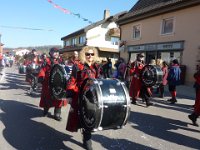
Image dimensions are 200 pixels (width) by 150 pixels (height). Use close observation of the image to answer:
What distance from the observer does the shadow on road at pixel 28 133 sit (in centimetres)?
478

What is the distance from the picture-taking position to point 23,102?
28.6ft

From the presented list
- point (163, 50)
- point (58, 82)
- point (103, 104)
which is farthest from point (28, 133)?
point (163, 50)

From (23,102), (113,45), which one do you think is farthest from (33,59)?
(113,45)

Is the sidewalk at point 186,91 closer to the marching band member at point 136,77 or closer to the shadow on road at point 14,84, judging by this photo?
the marching band member at point 136,77

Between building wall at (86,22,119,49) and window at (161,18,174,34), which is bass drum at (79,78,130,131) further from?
building wall at (86,22,119,49)

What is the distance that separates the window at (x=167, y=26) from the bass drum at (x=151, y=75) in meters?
9.17

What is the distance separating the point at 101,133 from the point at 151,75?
391 centimetres

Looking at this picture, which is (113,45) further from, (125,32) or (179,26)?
(179,26)

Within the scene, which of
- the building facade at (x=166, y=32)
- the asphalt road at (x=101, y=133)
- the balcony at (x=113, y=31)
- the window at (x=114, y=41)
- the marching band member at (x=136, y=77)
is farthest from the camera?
the window at (x=114, y=41)

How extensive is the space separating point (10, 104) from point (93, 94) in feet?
16.7

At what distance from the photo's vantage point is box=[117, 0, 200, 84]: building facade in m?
15.4

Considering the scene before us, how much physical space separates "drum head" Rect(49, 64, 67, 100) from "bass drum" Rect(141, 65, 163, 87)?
3.99 m

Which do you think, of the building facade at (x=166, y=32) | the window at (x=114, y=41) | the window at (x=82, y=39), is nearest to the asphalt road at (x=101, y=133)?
the building facade at (x=166, y=32)

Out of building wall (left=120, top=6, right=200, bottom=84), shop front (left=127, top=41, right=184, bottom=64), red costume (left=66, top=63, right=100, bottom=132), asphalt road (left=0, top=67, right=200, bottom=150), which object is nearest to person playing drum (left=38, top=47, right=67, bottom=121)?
asphalt road (left=0, top=67, right=200, bottom=150)
